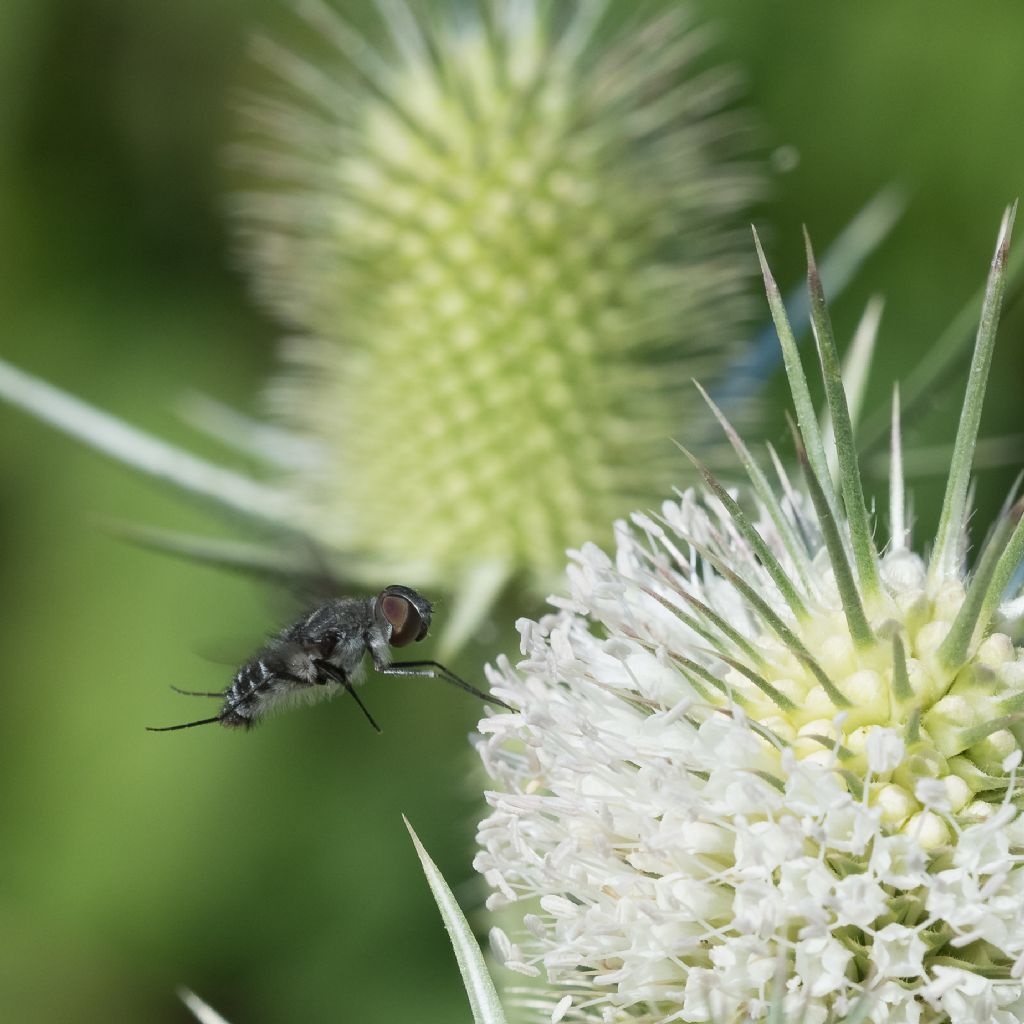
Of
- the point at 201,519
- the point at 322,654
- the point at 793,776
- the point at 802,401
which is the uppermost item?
the point at 802,401

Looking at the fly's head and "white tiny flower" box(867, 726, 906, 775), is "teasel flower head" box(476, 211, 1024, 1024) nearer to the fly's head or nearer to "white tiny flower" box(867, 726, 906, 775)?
"white tiny flower" box(867, 726, 906, 775)

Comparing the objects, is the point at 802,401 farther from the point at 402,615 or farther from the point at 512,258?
the point at 512,258

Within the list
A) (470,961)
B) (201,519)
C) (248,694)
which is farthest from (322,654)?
(201,519)

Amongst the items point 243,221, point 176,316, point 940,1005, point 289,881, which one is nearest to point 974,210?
point 243,221

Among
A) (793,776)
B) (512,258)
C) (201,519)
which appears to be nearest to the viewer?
(793,776)

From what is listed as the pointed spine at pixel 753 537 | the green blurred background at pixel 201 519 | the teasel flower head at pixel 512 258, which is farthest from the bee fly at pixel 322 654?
the green blurred background at pixel 201 519

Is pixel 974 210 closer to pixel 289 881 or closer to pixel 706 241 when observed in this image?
pixel 706 241
